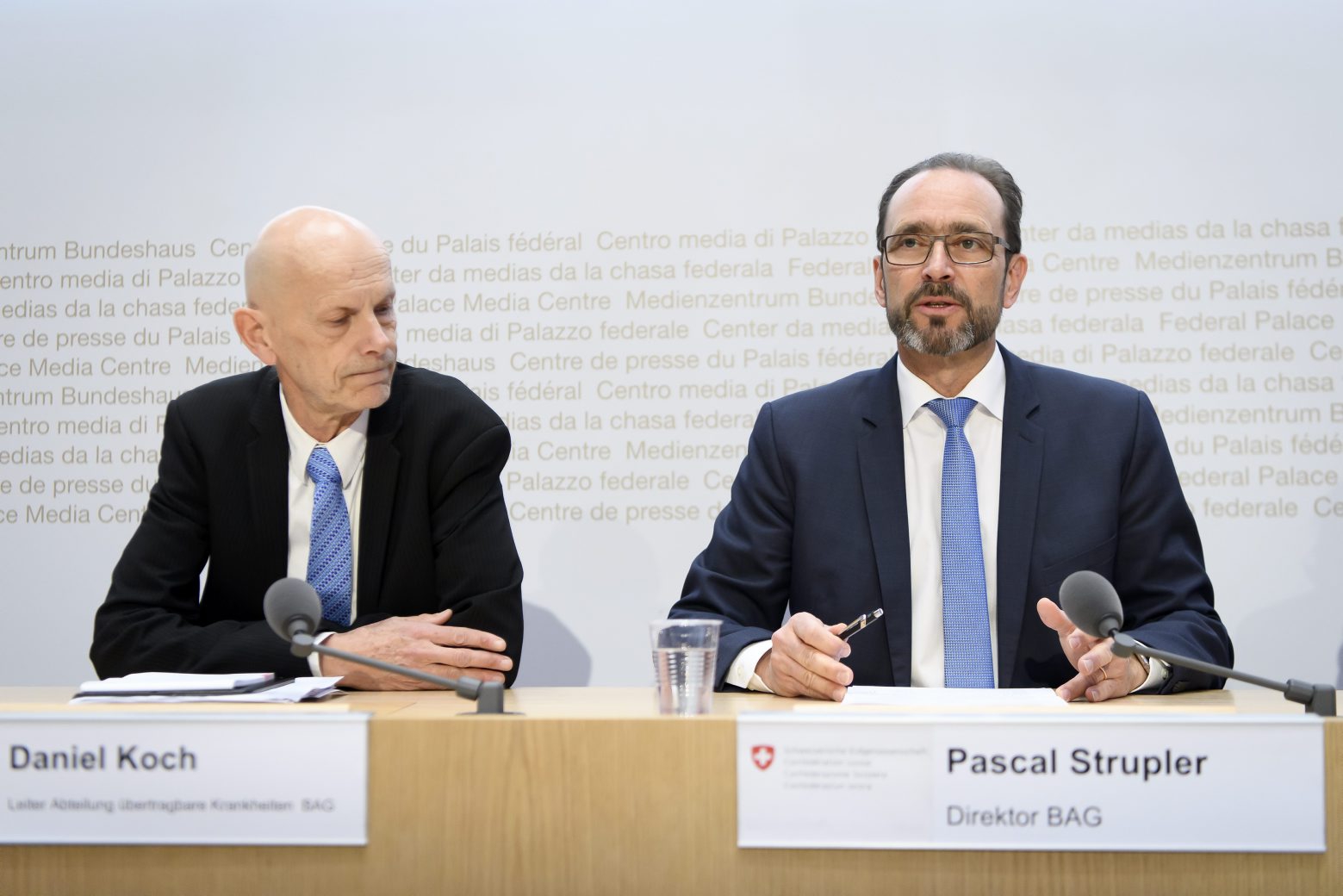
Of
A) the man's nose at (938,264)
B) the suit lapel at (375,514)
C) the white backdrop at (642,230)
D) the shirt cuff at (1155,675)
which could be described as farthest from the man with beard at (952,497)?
the white backdrop at (642,230)

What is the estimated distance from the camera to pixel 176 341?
3.64m

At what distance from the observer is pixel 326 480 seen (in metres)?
2.45

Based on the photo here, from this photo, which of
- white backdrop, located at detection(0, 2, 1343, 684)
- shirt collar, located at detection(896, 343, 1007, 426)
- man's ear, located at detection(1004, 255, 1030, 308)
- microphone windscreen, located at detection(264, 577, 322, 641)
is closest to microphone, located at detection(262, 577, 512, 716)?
microphone windscreen, located at detection(264, 577, 322, 641)

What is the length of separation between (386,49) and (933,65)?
5.36 ft

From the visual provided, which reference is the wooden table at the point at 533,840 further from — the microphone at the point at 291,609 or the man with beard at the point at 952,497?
the man with beard at the point at 952,497

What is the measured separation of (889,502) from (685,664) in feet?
3.13

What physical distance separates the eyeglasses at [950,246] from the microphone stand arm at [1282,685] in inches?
44.7

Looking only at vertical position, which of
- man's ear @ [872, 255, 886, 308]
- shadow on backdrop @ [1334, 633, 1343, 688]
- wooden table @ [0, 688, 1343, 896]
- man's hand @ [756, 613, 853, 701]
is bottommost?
shadow on backdrop @ [1334, 633, 1343, 688]

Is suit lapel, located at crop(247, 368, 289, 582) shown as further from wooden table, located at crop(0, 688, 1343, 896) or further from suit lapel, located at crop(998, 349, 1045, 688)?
suit lapel, located at crop(998, 349, 1045, 688)

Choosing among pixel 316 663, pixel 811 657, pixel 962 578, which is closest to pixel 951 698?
pixel 811 657

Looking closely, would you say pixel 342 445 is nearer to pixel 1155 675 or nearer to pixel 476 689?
pixel 476 689

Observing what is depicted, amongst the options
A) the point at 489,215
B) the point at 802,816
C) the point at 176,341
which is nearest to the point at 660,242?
the point at 489,215

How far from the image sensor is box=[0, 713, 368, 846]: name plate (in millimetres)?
1299

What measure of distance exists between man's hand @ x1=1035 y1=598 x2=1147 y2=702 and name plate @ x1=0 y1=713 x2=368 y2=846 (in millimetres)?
1004
